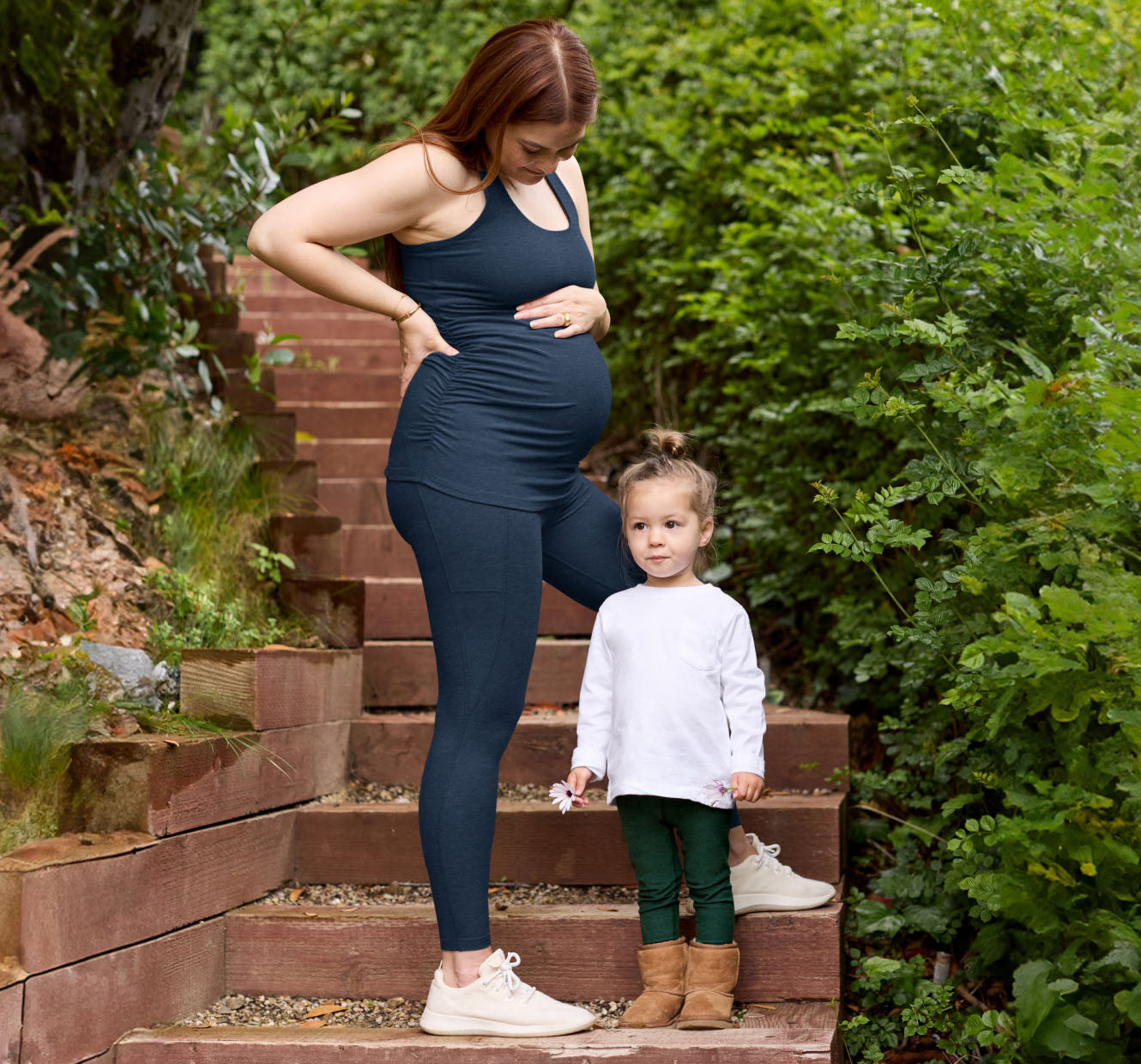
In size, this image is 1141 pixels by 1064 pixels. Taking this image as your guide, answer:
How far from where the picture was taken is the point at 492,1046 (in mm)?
2395

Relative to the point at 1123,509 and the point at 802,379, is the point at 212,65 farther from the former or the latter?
the point at 1123,509

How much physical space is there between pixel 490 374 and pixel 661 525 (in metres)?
0.47

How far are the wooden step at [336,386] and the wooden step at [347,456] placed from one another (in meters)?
0.58

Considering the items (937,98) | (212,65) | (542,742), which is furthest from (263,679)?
(212,65)

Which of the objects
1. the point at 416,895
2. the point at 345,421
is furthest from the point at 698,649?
the point at 345,421

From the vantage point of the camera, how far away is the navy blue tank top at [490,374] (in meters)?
2.32

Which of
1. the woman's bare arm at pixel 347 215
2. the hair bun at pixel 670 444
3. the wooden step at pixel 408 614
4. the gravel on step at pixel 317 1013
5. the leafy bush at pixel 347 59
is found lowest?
the gravel on step at pixel 317 1013

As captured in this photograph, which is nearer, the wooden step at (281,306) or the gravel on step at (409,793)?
the gravel on step at (409,793)

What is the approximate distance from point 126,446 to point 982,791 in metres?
2.70

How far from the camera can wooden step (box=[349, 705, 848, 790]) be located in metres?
3.29

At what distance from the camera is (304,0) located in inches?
186

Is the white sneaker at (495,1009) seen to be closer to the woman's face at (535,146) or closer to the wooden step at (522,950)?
the wooden step at (522,950)

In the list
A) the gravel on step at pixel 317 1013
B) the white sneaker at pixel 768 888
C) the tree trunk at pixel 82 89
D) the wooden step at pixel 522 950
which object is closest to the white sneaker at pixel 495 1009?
the gravel on step at pixel 317 1013

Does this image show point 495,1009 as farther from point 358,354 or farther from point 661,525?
point 358,354
